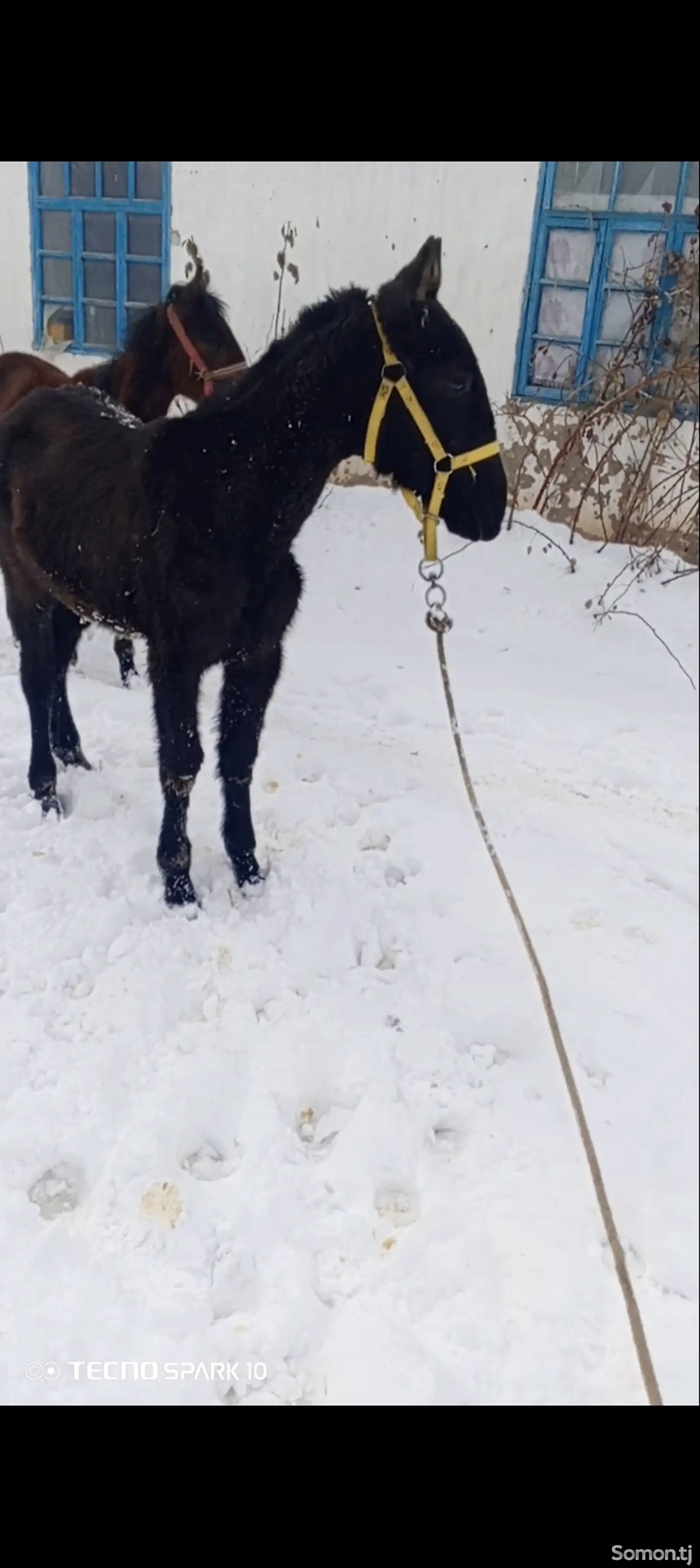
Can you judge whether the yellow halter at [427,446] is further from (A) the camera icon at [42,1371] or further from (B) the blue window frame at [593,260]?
(B) the blue window frame at [593,260]

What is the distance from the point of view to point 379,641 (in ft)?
16.5

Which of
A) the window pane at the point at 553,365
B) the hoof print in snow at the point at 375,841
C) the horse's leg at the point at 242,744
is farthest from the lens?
the window pane at the point at 553,365

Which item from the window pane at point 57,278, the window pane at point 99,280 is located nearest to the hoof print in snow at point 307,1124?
the window pane at point 99,280

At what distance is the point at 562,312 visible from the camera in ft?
18.4

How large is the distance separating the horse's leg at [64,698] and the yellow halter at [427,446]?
5.13ft

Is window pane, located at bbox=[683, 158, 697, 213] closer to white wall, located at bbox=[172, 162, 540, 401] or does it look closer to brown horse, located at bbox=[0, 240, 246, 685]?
white wall, located at bbox=[172, 162, 540, 401]

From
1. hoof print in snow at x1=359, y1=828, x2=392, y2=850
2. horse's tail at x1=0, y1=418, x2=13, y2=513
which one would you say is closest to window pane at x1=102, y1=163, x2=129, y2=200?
horse's tail at x1=0, y1=418, x2=13, y2=513

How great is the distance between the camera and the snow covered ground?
1516 mm

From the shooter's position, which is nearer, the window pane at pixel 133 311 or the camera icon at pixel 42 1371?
the camera icon at pixel 42 1371

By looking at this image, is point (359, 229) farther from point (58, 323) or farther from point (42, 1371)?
Result: point (42, 1371)

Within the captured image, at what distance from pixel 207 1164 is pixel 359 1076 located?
0.43 m

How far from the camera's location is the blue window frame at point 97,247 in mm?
5926

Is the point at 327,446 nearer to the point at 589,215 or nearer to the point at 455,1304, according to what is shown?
the point at 455,1304

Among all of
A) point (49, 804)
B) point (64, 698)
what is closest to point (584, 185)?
point (64, 698)
